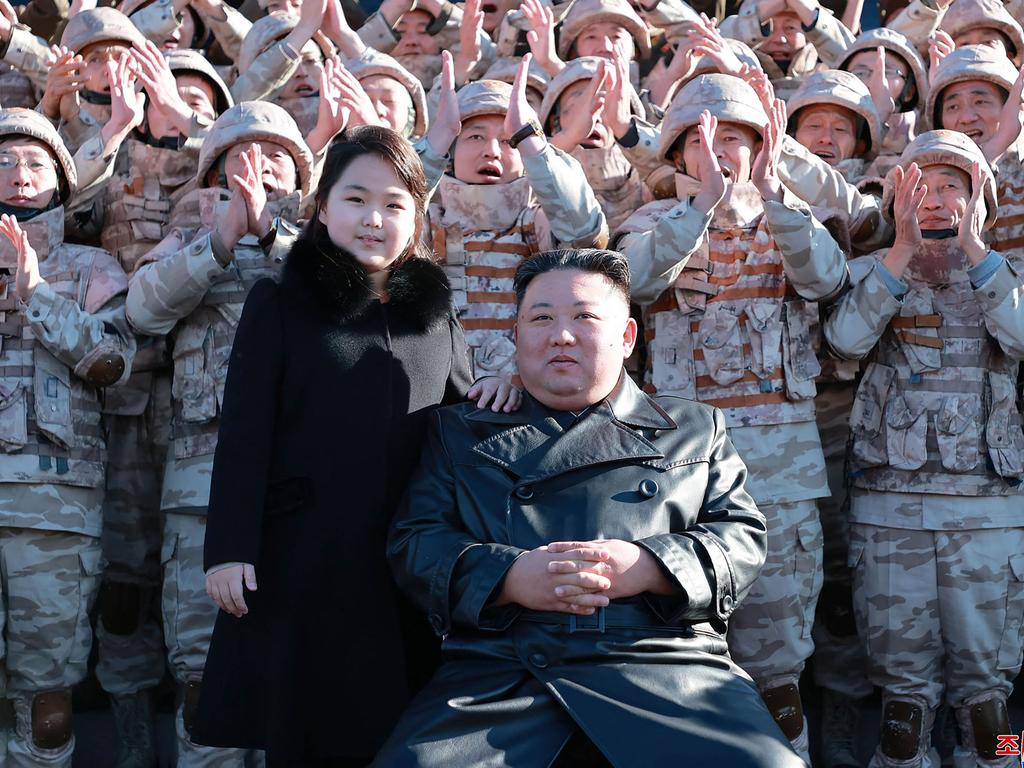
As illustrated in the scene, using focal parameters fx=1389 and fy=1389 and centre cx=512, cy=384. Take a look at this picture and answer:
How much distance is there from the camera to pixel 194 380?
5.15m

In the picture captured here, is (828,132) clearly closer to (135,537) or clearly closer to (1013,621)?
(1013,621)

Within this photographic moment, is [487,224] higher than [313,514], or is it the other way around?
[487,224]

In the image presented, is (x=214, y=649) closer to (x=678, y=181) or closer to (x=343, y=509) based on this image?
(x=343, y=509)

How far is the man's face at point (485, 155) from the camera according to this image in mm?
5539

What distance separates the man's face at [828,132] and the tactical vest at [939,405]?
1343 mm

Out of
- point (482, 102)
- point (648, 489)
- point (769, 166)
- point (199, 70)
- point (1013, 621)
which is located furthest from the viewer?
point (199, 70)

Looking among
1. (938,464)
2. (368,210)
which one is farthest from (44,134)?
(938,464)

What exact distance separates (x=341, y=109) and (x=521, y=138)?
120 cm

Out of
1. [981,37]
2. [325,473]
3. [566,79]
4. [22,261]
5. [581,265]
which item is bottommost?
[325,473]

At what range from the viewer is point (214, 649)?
3.53 meters

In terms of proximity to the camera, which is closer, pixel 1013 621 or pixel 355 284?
pixel 355 284

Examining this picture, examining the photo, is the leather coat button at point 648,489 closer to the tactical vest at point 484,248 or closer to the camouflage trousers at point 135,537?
the tactical vest at point 484,248

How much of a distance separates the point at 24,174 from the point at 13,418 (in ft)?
3.23

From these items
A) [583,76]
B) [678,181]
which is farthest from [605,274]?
[583,76]
